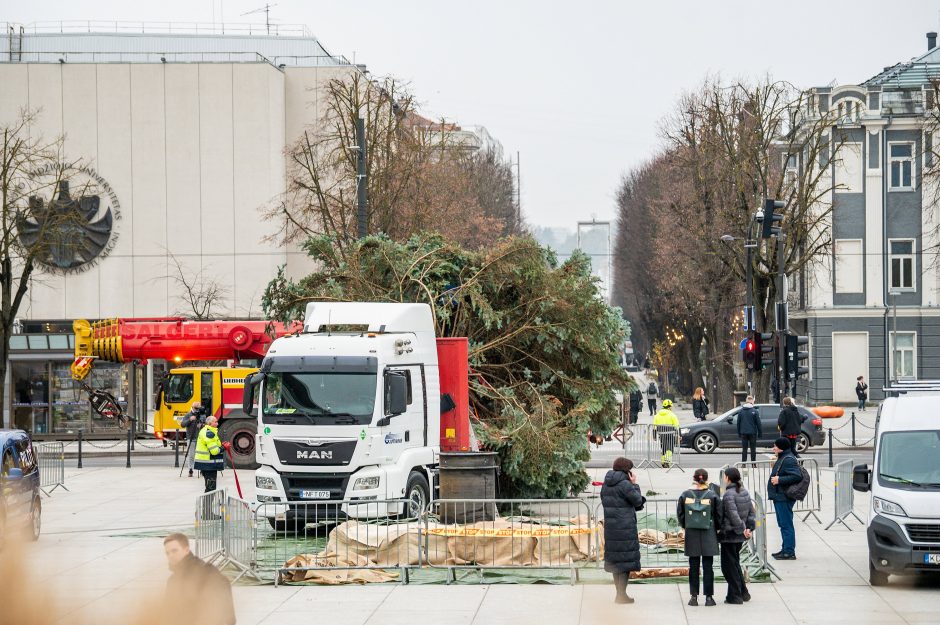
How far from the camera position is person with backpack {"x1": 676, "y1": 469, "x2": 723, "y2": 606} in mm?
13477

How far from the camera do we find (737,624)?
1253 centimetres

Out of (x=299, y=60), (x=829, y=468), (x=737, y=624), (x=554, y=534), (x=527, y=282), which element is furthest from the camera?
(x=299, y=60)

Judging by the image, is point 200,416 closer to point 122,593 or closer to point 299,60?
point 122,593

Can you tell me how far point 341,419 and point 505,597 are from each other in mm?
5473

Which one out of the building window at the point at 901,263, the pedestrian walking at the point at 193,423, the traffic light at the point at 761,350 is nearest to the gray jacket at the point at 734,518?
the traffic light at the point at 761,350

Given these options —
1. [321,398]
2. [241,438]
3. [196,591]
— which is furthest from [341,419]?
[241,438]

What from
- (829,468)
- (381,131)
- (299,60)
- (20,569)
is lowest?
(829,468)

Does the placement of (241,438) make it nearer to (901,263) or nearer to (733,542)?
(733,542)

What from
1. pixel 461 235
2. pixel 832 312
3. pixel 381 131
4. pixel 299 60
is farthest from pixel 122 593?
pixel 299 60

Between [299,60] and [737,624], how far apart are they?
5580 centimetres

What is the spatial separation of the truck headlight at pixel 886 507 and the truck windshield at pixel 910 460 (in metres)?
0.24

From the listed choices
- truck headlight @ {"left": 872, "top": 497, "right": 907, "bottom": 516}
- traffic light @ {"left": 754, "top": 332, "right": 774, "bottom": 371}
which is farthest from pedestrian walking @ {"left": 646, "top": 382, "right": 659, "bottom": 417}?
truck headlight @ {"left": 872, "top": 497, "right": 907, "bottom": 516}

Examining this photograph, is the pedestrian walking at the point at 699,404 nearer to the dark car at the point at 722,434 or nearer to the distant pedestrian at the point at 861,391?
the distant pedestrian at the point at 861,391

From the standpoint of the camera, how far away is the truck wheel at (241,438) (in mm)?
31531
